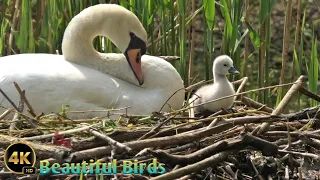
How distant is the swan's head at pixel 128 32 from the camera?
599 centimetres

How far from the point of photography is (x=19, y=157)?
4453 mm

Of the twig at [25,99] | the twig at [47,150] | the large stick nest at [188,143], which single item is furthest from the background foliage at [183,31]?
the twig at [47,150]

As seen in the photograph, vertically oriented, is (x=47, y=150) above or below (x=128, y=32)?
below

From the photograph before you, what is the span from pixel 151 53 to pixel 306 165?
241cm

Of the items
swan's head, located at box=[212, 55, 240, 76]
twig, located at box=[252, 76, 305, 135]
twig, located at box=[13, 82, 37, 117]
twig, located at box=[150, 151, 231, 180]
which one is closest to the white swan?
swan's head, located at box=[212, 55, 240, 76]

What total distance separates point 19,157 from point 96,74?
1.38 metres

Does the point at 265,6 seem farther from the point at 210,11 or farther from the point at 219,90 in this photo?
the point at 219,90

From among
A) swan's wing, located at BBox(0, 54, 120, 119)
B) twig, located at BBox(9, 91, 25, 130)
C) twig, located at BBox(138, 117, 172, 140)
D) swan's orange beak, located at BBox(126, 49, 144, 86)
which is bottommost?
twig, located at BBox(138, 117, 172, 140)

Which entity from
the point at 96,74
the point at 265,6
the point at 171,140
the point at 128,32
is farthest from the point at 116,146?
the point at 265,6

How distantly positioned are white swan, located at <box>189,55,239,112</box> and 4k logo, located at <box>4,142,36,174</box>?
156cm

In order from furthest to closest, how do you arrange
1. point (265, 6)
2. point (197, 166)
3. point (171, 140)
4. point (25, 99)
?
point (265, 6)
point (25, 99)
point (171, 140)
point (197, 166)

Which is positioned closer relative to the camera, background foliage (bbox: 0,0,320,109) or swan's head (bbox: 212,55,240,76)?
swan's head (bbox: 212,55,240,76)

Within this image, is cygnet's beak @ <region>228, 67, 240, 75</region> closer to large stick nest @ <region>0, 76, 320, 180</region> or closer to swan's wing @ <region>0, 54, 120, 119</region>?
swan's wing @ <region>0, 54, 120, 119</region>

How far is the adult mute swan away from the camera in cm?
550
